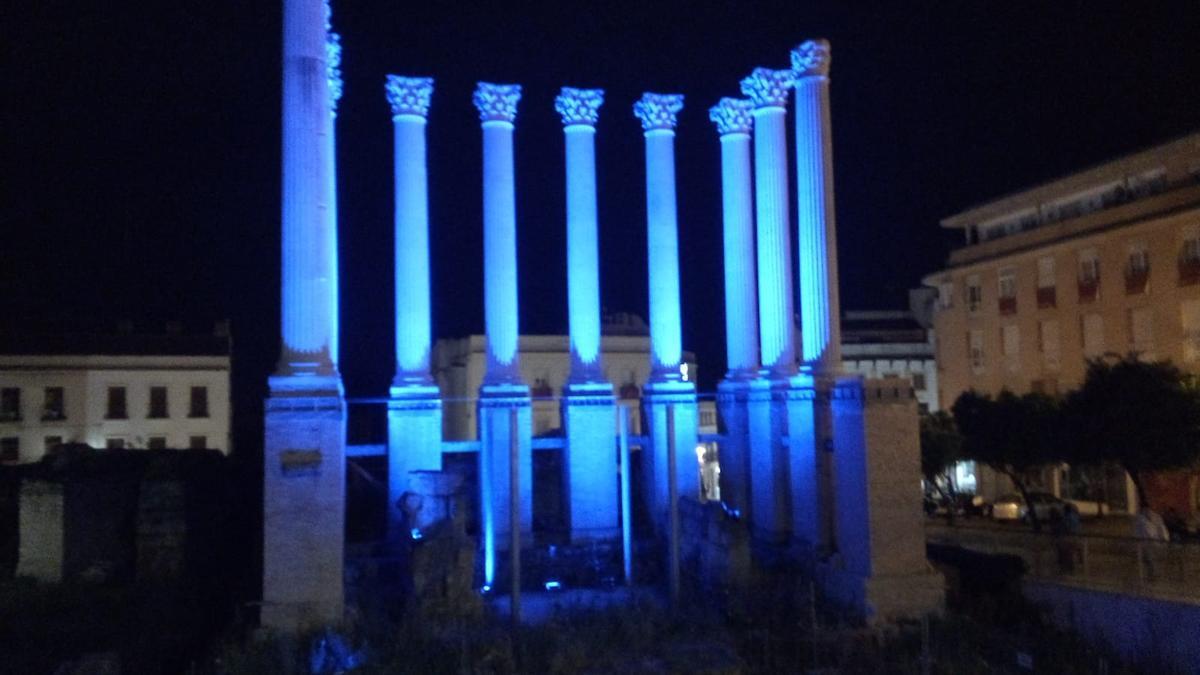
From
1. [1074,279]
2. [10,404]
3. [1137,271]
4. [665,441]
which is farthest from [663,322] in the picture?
[10,404]

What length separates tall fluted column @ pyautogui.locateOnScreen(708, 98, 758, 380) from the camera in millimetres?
27859

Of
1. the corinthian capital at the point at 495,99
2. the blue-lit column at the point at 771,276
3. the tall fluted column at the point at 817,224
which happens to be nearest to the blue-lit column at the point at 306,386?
the corinthian capital at the point at 495,99

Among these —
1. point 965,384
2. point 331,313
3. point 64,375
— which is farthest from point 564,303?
point 331,313

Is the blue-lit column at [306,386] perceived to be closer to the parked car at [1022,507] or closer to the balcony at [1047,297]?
the parked car at [1022,507]

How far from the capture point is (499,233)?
26.4m

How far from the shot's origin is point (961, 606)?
20016 millimetres

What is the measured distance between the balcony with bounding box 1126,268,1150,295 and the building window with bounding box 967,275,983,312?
767 cm

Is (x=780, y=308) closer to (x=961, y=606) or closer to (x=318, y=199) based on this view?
(x=961, y=606)

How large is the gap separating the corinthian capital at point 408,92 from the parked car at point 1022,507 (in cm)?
2168

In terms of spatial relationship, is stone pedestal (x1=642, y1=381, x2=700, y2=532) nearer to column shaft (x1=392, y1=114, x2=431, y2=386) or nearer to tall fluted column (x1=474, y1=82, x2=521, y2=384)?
tall fluted column (x1=474, y1=82, x2=521, y2=384)

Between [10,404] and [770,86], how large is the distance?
1293 inches

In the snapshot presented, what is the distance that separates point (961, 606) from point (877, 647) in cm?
308

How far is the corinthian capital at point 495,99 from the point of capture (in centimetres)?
2662

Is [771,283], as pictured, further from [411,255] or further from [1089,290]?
[1089,290]
